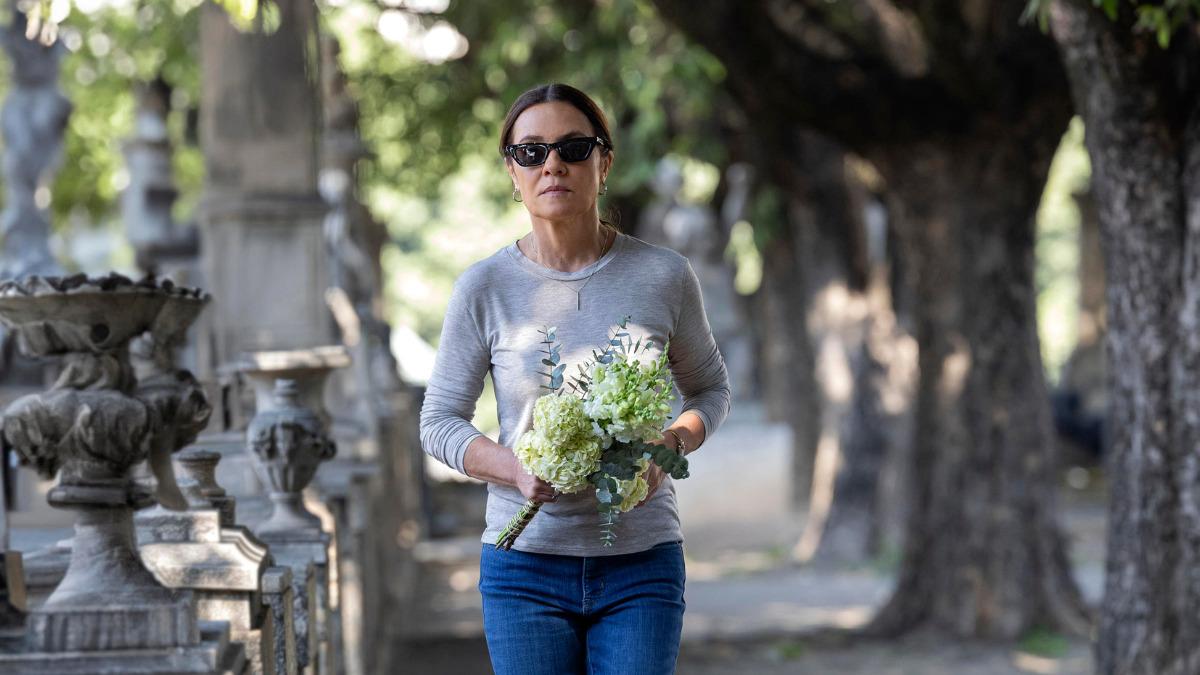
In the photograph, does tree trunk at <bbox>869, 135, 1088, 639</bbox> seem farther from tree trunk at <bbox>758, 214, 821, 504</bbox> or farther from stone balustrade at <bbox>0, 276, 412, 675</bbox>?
tree trunk at <bbox>758, 214, 821, 504</bbox>

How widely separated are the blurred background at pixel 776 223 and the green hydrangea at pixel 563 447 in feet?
7.62

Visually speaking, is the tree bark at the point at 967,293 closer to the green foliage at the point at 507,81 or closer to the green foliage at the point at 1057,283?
the green foliage at the point at 507,81

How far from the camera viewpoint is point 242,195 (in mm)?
9781

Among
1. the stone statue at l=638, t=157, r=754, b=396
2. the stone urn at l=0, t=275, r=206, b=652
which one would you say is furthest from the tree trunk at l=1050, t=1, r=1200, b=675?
the stone statue at l=638, t=157, r=754, b=396

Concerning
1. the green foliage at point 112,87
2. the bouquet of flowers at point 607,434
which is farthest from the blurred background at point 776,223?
the bouquet of flowers at point 607,434

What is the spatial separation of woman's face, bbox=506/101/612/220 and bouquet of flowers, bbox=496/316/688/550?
12.7 inches

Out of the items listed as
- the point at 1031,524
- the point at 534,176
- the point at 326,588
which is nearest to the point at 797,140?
the point at 1031,524

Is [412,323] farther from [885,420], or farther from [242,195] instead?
[242,195]

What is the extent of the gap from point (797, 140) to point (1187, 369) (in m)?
9.95

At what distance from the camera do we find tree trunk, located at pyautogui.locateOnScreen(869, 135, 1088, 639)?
12.0m

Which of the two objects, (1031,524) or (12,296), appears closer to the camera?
(12,296)

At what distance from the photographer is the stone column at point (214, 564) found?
4191 mm

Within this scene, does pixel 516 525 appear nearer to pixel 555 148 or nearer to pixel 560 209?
pixel 560 209

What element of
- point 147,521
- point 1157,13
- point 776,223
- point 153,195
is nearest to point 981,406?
point 1157,13
